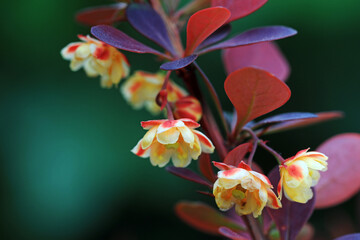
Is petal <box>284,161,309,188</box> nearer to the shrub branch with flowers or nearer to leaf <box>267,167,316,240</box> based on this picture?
the shrub branch with flowers

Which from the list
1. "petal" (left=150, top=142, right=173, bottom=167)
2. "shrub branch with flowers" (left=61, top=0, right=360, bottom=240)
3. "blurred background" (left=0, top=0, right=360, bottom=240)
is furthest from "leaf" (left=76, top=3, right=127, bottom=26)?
"blurred background" (left=0, top=0, right=360, bottom=240)

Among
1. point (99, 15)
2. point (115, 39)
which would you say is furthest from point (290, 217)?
point (99, 15)

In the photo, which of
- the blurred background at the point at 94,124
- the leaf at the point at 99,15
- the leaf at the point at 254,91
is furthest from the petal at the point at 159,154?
the blurred background at the point at 94,124

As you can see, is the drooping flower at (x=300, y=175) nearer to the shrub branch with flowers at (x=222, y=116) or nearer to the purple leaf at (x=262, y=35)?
the shrub branch with flowers at (x=222, y=116)

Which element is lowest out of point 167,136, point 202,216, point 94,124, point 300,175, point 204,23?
point 94,124

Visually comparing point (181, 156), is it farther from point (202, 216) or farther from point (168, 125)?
point (202, 216)

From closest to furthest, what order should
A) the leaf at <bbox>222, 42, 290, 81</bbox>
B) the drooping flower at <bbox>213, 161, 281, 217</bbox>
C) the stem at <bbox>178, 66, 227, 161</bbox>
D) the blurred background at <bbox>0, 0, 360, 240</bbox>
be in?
the drooping flower at <bbox>213, 161, 281, 217</bbox>, the stem at <bbox>178, 66, 227, 161</bbox>, the leaf at <bbox>222, 42, 290, 81</bbox>, the blurred background at <bbox>0, 0, 360, 240</bbox>
